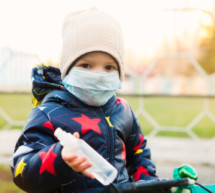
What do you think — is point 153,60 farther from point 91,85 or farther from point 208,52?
point 91,85

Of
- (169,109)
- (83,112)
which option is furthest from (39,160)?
A: (169,109)

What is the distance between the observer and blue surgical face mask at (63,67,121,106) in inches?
40.3

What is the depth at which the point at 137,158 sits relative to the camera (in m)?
1.20

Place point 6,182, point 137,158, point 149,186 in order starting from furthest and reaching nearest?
1. point 6,182
2. point 137,158
3. point 149,186

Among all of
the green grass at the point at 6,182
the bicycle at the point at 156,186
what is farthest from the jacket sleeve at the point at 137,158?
the green grass at the point at 6,182

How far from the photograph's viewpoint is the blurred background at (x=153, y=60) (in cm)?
282

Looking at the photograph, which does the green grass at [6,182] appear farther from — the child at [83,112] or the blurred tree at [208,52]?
the blurred tree at [208,52]

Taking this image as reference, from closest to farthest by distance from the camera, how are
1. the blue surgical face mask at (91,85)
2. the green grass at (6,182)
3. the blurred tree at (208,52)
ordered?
the blue surgical face mask at (91,85)
the green grass at (6,182)
the blurred tree at (208,52)

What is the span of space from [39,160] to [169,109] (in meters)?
2.11

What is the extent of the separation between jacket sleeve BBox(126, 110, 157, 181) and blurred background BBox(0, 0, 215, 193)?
1597 mm

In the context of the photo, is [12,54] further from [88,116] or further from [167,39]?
[88,116]

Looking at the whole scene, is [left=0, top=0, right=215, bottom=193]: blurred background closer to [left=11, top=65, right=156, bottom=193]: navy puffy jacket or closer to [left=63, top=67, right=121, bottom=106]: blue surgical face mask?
[left=11, top=65, right=156, bottom=193]: navy puffy jacket

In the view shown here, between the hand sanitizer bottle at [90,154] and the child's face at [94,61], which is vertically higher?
the child's face at [94,61]

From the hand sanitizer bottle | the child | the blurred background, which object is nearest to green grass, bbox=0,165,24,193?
the blurred background
